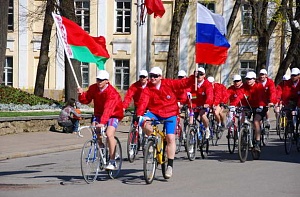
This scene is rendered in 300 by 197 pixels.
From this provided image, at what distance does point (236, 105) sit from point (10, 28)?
115 ft

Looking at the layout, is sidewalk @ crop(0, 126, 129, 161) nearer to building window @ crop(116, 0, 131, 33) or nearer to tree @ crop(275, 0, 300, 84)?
tree @ crop(275, 0, 300, 84)

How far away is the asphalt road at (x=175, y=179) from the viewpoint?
41.1 ft

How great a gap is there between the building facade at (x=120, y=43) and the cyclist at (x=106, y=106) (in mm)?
35112

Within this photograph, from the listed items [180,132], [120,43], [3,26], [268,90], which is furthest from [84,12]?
[268,90]

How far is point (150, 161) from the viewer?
13.4m

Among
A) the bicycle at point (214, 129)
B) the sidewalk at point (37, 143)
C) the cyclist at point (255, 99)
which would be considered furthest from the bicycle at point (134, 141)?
the bicycle at point (214, 129)

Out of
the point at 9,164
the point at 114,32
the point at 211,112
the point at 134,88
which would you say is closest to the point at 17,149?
the point at 9,164

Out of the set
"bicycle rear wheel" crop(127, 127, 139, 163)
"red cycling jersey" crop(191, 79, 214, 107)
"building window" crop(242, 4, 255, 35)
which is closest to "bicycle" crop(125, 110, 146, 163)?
"bicycle rear wheel" crop(127, 127, 139, 163)

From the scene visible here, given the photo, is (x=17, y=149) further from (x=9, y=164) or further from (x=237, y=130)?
(x=237, y=130)

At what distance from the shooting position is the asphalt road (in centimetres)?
1252

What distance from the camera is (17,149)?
66.2 ft

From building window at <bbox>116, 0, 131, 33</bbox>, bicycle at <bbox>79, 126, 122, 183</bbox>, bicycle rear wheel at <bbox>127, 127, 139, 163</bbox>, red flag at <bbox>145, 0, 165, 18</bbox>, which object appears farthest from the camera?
building window at <bbox>116, 0, 131, 33</bbox>

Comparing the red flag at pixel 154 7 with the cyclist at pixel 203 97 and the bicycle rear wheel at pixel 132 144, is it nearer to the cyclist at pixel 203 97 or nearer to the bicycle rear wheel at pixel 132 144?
the cyclist at pixel 203 97

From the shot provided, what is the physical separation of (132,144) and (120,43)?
33126 mm
